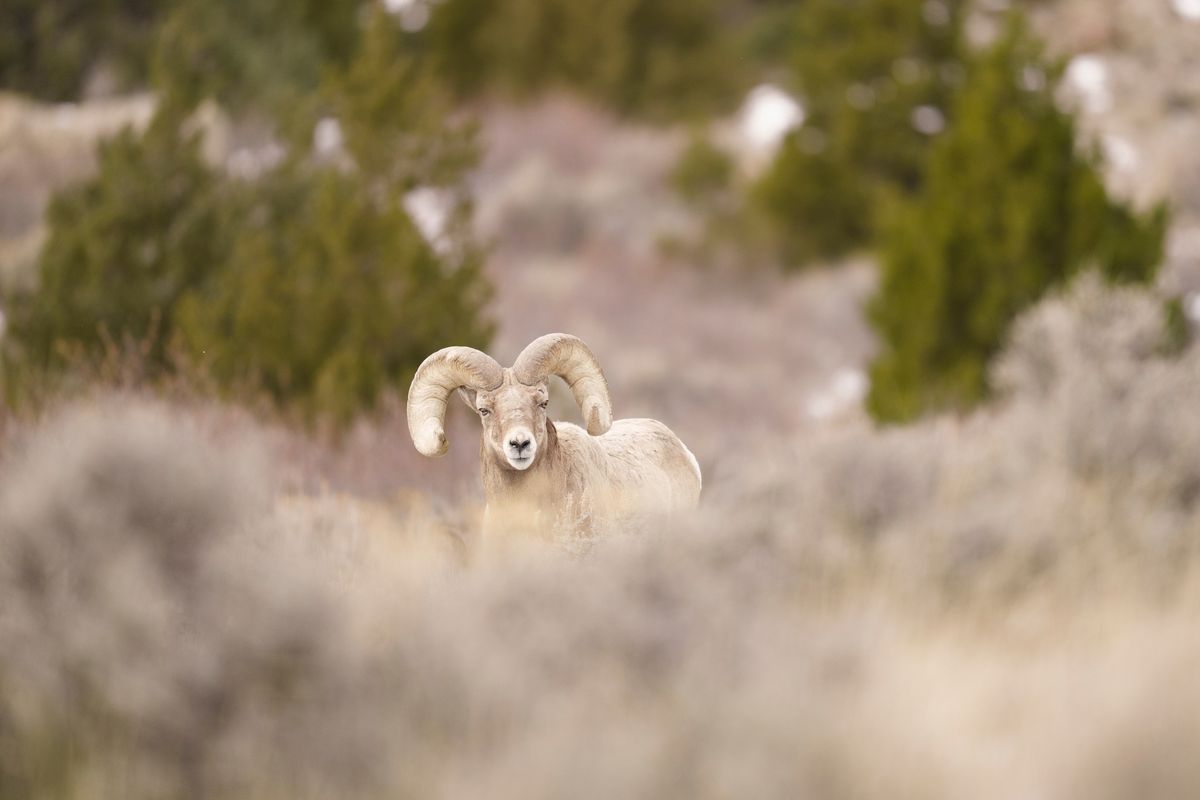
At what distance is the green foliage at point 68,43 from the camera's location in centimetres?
1747

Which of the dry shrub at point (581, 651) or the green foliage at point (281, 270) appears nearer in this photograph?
the dry shrub at point (581, 651)

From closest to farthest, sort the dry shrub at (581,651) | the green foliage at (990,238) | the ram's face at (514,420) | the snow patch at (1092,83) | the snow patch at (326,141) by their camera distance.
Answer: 1. the dry shrub at (581,651)
2. the ram's face at (514,420)
3. the green foliage at (990,238)
4. the snow patch at (326,141)
5. the snow patch at (1092,83)

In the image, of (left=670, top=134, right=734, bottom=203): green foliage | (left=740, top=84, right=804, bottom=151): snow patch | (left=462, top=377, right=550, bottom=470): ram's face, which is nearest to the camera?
(left=462, top=377, right=550, bottom=470): ram's face

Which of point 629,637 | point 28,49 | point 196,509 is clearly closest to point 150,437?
point 196,509

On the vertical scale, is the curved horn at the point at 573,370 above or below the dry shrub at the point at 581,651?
above

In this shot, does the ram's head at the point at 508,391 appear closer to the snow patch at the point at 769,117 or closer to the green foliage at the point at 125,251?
the green foliage at the point at 125,251

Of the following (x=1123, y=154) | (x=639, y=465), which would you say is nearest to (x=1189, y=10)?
(x=1123, y=154)

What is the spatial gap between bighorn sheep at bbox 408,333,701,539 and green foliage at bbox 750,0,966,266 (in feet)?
38.3

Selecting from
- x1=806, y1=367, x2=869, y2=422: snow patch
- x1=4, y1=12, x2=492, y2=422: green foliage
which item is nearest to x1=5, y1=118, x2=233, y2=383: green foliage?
x1=4, y1=12, x2=492, y2=422: green foliage

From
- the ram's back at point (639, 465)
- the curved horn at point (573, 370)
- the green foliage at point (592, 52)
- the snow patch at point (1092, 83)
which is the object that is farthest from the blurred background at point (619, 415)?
the green foliage at point (592, 52)

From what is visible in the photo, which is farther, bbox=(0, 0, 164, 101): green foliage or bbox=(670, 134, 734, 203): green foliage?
bbox=(670, 134, 734, 203): green foliage

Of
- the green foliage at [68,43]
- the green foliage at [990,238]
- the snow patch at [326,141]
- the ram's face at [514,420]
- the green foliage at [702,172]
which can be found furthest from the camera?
the green foliage at [702,172]

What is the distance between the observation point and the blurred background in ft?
10.0

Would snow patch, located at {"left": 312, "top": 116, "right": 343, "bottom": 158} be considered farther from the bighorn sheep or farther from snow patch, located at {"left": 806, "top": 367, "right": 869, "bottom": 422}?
the bighorn sheep
